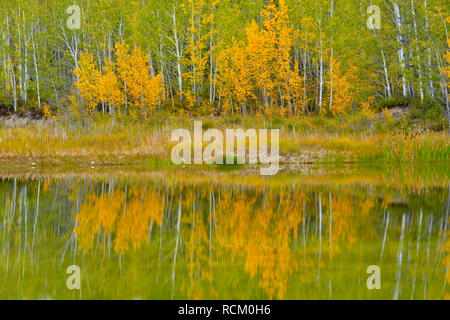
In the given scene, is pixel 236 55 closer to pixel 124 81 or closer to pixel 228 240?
pixel 124 81

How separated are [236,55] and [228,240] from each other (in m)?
30.8

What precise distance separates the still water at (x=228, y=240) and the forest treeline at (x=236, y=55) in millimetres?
16684

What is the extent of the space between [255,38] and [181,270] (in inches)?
1227

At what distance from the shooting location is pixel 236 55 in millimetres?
38531

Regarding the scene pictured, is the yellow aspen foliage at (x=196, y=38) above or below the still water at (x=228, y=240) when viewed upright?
above

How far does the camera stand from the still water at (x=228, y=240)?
254 inches

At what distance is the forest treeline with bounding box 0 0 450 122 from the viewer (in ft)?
108

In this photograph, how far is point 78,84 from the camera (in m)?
37.1

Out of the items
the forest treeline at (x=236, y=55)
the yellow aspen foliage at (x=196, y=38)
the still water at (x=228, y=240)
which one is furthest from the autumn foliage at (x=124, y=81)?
the still water at (x=228, y=240)

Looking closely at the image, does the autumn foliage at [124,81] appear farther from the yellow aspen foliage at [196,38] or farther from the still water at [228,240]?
the still water at [228,240]

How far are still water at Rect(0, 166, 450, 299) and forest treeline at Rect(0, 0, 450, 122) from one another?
16.7 meters
